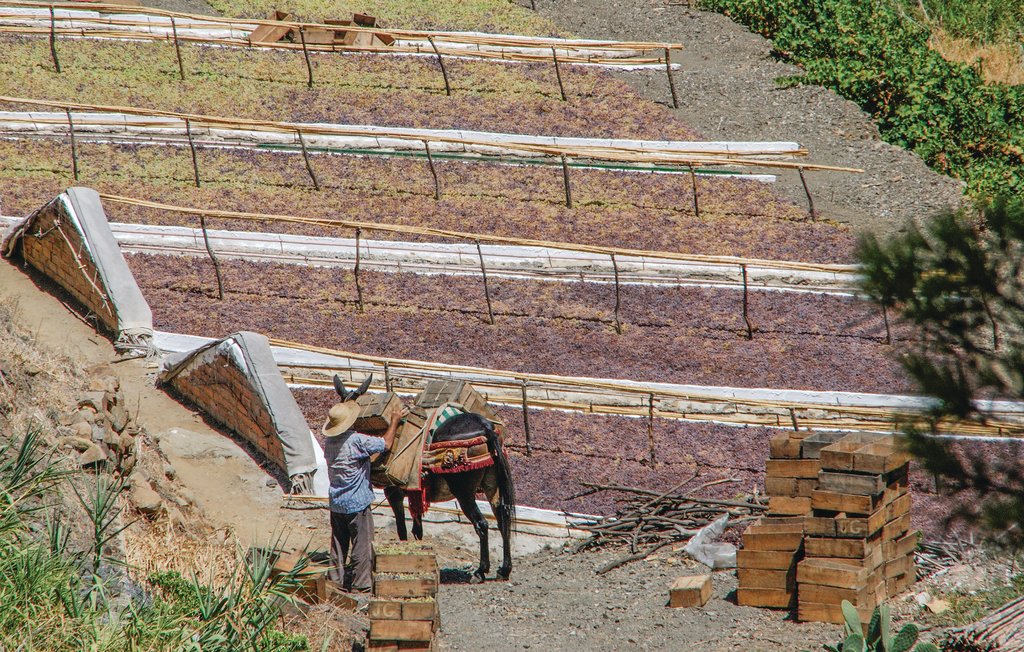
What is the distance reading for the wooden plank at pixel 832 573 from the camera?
10109mm

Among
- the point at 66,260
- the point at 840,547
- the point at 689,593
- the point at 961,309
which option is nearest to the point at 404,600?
the point at 689,593

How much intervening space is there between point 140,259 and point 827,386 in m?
10.9

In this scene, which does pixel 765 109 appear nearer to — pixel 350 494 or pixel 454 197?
pixel 454 197

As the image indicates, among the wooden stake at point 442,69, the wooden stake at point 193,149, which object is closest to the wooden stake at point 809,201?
the wooden stake at point 442,69

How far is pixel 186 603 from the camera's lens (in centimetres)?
889

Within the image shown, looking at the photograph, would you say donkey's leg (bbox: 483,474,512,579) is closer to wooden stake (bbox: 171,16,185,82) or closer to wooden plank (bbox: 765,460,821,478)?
wooden plank (bbox: 765,460,821,478)

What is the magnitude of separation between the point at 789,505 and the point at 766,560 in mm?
845

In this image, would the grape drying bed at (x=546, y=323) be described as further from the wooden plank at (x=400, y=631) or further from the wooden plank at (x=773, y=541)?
the wooden plank at (x=400, y=631)

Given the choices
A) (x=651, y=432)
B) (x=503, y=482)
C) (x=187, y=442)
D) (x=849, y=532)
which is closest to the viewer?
(x=849, y=532)

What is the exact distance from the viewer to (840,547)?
10.4m

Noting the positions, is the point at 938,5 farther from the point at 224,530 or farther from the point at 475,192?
the point at 224,530

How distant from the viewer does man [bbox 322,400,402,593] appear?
1083 cm

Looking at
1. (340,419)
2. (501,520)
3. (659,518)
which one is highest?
(340,419)

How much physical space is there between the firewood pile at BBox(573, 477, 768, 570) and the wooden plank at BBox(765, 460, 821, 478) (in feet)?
4.23
